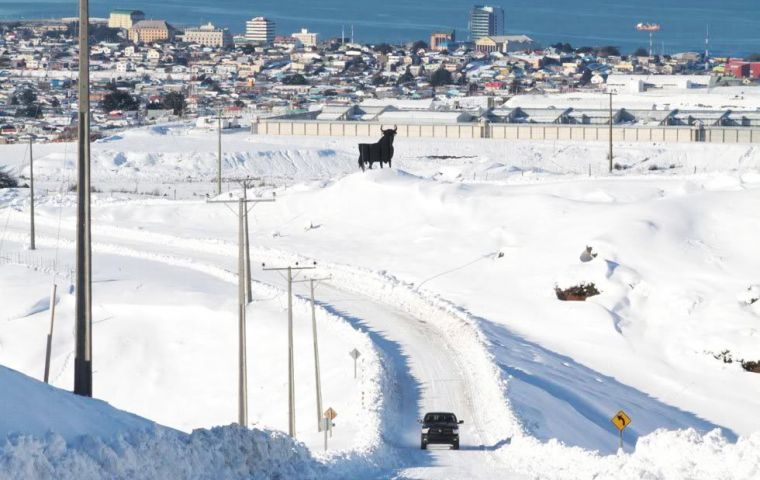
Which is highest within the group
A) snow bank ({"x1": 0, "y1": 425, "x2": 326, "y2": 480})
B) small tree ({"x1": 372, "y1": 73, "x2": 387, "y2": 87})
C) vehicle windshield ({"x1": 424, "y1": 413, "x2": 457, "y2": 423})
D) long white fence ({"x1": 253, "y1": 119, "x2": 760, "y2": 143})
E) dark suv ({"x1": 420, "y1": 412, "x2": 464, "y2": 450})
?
small tree ({"x1": 372, "y1": 73, "x2": 387, "y2": 87})

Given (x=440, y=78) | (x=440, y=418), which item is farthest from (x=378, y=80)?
(x=440, y=418)

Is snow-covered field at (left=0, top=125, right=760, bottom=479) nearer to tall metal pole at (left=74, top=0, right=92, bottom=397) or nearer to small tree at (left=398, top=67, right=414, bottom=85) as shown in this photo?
tall metal pole at (left=74, top=0, right=92, bottom=397)

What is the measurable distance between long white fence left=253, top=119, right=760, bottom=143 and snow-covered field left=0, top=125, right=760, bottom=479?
71.4ft

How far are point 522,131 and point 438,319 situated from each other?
164ft

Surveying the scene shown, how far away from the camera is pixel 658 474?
20.8m

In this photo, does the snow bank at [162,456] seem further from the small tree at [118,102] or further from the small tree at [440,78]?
the small tree at [440,78]

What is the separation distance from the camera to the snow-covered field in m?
25.7

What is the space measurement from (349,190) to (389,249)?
6.99m

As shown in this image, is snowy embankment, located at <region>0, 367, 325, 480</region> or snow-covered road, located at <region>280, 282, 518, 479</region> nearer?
snowy embankment, located at <region>0, 367, 325, 480</region>

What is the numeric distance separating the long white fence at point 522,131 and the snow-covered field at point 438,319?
71.4ft

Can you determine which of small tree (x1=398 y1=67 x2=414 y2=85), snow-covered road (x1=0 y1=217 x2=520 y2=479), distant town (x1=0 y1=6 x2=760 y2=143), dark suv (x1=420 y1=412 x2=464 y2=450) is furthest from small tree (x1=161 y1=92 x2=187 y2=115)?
dark suv (x1=420 y1=412 x2=464 y2=450)

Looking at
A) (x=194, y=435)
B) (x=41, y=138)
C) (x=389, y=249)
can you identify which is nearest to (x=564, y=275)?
(x=389, y=249)

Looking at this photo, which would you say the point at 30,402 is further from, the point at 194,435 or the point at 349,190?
the point at 349,190

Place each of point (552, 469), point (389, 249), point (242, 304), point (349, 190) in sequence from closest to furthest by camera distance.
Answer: point (552, 469), point (242, 304), point (389, 249), point (349, 190)
